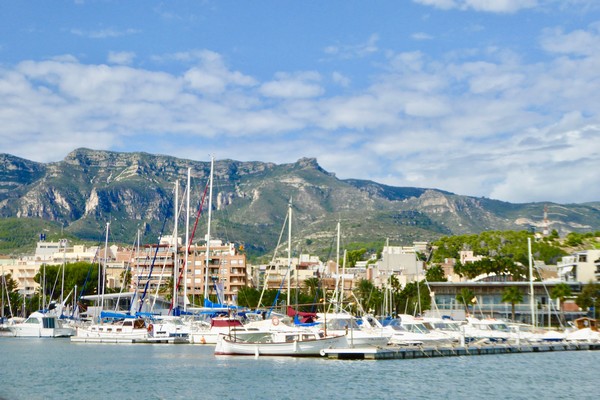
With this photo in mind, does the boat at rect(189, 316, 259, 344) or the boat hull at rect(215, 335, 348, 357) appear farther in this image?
the boat at rect(189, 316, 259, 344)

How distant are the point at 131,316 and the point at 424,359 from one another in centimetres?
4485

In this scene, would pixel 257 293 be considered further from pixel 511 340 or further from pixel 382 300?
pixel 511 340

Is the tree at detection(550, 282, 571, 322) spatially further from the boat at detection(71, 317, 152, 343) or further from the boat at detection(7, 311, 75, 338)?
the boat at detection(7, 311, 75, 338)

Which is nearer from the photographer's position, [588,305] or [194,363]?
[194,363]

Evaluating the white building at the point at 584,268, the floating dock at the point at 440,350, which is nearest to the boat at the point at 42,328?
the floating dock at the point at 440,350

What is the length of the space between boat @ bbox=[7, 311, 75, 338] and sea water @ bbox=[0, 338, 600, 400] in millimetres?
37355

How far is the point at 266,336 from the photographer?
2977 inches

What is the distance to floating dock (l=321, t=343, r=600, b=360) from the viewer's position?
234 feet

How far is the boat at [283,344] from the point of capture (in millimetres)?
72312

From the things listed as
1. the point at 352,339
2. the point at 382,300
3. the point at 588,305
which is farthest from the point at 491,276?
the point at 352,339

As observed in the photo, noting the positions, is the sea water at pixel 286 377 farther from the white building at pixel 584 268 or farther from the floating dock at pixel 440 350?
the white building at pixel 584 268

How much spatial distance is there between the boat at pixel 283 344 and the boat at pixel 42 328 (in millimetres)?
51573

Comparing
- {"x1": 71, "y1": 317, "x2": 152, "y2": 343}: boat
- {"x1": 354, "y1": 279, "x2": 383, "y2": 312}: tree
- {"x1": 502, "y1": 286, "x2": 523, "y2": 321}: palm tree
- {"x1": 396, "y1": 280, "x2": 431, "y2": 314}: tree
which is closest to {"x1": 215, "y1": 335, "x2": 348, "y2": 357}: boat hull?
{"x1": 71, "y1": 317, "x2": 152, "y2": 343}: boat

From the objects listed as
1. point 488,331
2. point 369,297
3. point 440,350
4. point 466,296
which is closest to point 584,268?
point 466,296
